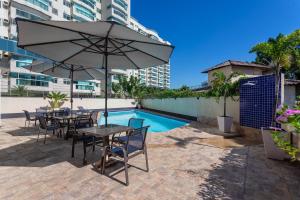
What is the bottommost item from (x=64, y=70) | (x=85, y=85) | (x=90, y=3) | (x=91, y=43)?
(x=91, y=43)

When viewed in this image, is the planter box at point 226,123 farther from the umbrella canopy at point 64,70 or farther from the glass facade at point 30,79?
the glass facade at point 30,79

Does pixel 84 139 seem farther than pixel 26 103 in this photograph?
No

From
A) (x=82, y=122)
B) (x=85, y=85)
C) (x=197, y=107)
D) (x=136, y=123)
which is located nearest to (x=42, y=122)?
(x=82, y=122)

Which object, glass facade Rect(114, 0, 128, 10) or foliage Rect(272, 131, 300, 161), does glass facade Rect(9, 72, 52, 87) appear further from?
foliage Rect(272, 131, 300, 161)

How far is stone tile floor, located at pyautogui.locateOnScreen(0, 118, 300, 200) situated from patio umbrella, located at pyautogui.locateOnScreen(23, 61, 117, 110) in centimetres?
374

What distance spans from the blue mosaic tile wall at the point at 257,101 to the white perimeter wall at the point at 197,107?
2.32ft

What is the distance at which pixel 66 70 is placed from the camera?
29.2 feet

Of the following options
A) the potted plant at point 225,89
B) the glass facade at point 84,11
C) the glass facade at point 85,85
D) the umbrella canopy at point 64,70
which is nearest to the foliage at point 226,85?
the potted plant at point 225,89

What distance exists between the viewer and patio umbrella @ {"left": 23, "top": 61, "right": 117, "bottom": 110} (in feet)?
25.2

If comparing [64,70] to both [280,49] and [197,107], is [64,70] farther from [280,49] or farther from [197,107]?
[280,49]

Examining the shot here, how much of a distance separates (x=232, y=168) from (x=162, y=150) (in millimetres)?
1997

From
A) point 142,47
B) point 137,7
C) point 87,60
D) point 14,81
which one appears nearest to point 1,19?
point 14,81

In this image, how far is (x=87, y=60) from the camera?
5852mm

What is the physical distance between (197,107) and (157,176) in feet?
30.9
